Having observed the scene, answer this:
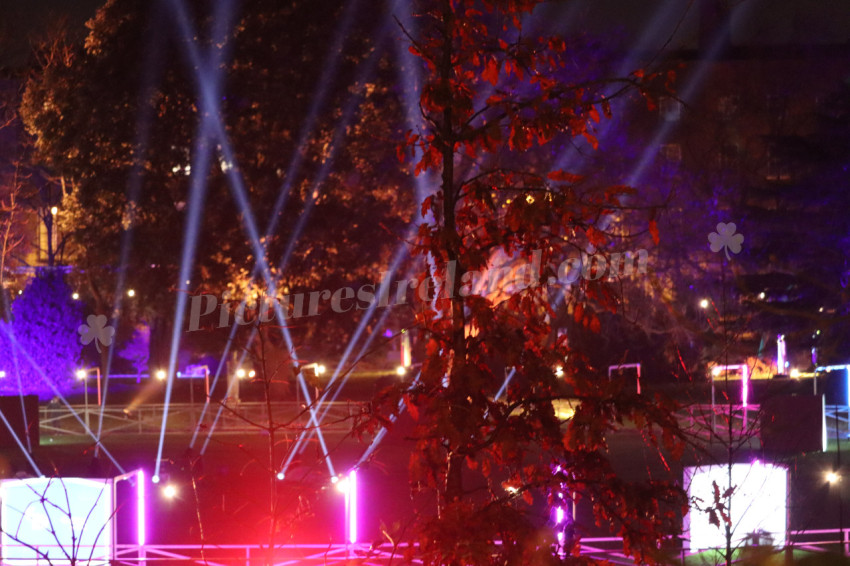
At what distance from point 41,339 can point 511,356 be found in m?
35.6

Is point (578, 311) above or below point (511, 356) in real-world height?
above

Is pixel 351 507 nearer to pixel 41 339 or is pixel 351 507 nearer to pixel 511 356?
pixel 511 356

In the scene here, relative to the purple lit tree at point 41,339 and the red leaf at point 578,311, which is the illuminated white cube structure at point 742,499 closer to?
the red leaf at point 578,311

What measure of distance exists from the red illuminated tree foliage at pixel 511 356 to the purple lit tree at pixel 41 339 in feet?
112

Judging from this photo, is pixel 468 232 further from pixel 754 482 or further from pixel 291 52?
pixel 291 52

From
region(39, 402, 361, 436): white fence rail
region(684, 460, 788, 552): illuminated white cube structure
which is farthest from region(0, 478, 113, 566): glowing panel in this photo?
region(39, 402, 361, 436): white fence rail

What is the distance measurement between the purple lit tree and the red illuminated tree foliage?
34.0 m

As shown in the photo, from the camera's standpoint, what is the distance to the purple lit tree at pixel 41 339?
116 ft

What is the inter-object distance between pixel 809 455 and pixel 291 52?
55.4 ft

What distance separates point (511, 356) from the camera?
14.0ft

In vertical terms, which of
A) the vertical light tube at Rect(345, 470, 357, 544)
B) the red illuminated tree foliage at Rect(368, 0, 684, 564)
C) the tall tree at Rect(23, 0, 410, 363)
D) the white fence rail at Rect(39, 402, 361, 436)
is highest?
the tall tree at Rect(23, 0, 410, 363)

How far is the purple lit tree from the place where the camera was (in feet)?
116

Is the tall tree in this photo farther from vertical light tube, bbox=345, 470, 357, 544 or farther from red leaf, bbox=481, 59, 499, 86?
red leaf, bbox=481, 59, 499, 86

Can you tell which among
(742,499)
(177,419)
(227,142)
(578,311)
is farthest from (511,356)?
(177,419)
